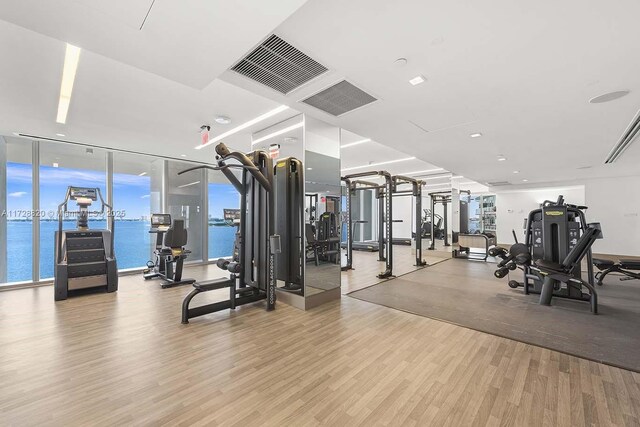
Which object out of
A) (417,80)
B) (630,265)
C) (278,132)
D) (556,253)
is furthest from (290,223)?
(630,265)

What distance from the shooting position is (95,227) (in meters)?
5.45

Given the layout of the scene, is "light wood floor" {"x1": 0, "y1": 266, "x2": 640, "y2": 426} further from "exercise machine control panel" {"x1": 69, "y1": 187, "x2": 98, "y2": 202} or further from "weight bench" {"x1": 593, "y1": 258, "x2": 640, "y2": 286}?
"weight bench" {"x1": 593, "y1": 258, "x2": 640, "y2": 286}

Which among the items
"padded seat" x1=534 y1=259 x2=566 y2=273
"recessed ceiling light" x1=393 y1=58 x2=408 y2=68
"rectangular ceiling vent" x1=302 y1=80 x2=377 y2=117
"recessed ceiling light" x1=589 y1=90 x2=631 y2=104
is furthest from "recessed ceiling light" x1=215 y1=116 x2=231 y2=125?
"padded seat" x1=534 y1=259 x2=566 y2=273

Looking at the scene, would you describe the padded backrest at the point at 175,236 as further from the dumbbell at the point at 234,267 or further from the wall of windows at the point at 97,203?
the dumbbell at the point at 234,267

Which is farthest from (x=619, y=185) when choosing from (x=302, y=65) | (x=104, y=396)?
(x=104, y=396)

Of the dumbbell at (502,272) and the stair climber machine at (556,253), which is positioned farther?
the dumbbell at (502,272)

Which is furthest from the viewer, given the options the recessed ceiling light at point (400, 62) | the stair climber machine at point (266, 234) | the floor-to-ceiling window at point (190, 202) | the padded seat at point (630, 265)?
the floor-to-ceiling window at point (190, 202)

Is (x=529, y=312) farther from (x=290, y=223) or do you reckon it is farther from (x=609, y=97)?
(x=290, y=223)

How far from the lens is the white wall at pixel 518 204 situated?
11.6 metres

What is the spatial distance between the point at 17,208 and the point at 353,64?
7494mm

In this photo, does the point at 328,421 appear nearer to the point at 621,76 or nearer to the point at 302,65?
the point at 302,65

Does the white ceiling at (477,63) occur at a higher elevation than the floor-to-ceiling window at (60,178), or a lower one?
higher

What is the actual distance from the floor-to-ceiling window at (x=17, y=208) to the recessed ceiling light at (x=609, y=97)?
9981 mm

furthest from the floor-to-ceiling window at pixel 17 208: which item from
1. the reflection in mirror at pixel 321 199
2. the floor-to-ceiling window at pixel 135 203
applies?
the reflection in mirror at pixel 321 199
